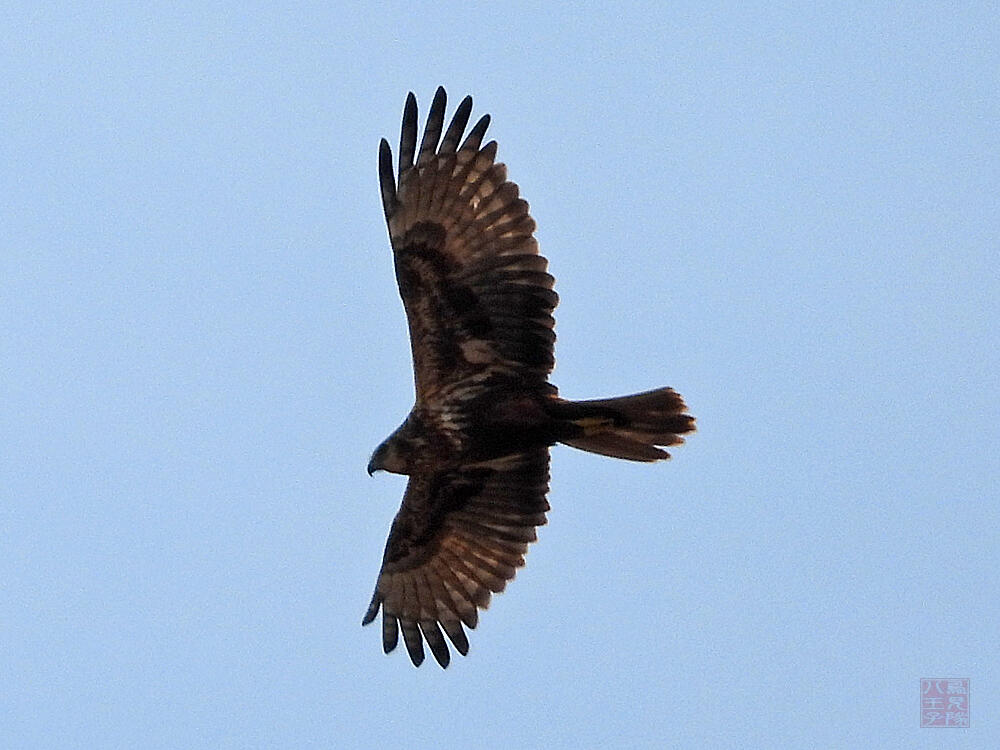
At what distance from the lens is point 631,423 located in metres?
13.0

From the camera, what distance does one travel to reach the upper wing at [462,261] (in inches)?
510

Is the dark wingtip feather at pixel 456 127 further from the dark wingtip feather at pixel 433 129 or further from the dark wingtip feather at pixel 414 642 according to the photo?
the dark wingtip feather at pixel 414 642

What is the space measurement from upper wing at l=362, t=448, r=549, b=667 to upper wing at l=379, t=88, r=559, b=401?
1.01m

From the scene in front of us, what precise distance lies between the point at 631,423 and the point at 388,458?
5.38ft

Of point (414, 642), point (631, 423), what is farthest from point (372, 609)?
point (631, 423)

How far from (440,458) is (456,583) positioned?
1.18 meters

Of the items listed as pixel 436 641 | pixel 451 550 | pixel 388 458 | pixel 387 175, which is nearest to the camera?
pixel 387 175

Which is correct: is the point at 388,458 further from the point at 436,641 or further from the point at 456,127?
Answer: the point at 456,127

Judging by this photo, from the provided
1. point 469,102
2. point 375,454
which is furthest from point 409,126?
point 375,454

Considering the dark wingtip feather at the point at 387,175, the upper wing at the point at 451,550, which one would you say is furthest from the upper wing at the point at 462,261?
the upper wing at the point at 451,550

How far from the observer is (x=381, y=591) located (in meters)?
13.8

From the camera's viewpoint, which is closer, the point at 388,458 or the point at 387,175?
the point at 387,175

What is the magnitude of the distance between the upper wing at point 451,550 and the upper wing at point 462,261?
1.01 metres

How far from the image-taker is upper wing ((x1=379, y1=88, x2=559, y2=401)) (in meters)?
12.9
